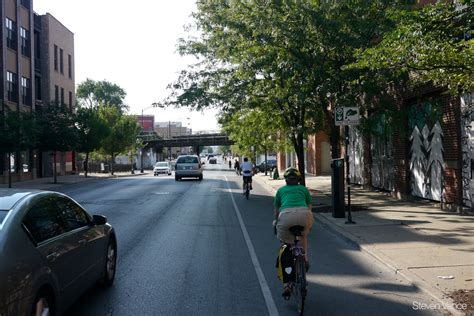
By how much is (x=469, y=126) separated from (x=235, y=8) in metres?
7.35

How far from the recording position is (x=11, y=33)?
3838cm

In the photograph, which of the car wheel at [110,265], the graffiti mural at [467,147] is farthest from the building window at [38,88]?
the car wheel at [110,265]

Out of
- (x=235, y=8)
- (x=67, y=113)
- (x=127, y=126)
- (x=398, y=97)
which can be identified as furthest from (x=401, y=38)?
(x=127, y=126)

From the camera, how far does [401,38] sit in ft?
23.5

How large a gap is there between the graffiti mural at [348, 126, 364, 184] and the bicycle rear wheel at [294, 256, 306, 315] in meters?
18.1

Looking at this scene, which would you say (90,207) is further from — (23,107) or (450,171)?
(23,107)

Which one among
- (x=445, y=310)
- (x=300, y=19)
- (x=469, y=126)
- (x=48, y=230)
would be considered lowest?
(x=445, y=310)

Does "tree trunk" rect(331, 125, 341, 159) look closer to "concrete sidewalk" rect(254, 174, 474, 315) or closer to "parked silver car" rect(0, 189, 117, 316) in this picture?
"concrete sidewalk" rect(254, 174, 474, 315)

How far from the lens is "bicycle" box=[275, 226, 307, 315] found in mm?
5742

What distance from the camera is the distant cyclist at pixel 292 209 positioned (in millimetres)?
6109

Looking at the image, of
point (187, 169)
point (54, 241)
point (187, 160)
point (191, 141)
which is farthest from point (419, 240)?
point (191, 141)

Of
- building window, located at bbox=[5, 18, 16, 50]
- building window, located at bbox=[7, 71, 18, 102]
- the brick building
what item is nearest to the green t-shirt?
the brick building

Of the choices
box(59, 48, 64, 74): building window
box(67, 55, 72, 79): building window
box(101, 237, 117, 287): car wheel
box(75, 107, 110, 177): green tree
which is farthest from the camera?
box(67, 55, 72, 79): building window

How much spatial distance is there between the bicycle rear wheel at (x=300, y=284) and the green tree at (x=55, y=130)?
30.7 m
